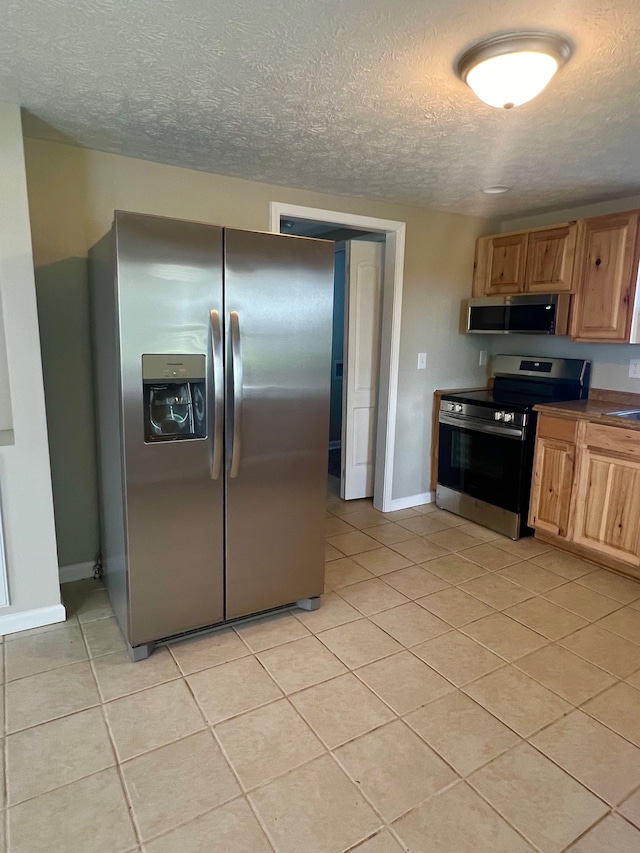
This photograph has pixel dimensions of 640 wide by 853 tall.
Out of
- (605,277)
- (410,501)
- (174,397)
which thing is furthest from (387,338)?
(174,397)

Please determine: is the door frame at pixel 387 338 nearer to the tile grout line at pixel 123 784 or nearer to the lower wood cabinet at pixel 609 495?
the lower wood cabinet at pixel 609 495

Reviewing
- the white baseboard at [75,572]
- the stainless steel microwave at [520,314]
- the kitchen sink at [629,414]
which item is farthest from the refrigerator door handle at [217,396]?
the stainless steel microwave at [520,314]

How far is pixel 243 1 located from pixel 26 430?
1.82 m

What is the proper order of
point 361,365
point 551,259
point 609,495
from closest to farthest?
1. point 609,495
2. point 551,259
3. point 361,365

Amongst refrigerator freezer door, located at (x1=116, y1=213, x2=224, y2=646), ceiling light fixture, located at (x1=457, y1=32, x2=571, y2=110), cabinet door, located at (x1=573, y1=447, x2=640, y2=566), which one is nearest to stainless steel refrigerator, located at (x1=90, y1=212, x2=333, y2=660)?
refrigerator freezer door, located at (x1=116, y1=213, x2=224, y2=646)

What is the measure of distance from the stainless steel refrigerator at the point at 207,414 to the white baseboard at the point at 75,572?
43 centimetres

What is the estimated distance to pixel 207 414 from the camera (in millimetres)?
2160

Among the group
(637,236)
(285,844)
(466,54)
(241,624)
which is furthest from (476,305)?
(285,844)

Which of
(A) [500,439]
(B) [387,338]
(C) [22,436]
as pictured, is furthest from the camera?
(B) [387,338]

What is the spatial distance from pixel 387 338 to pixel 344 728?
2.61m

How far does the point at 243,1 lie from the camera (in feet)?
4.50

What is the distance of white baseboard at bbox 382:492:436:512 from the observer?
13.2 feet

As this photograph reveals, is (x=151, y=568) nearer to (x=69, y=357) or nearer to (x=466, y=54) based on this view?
(x=69, y=357)

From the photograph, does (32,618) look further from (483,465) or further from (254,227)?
(483,465)
